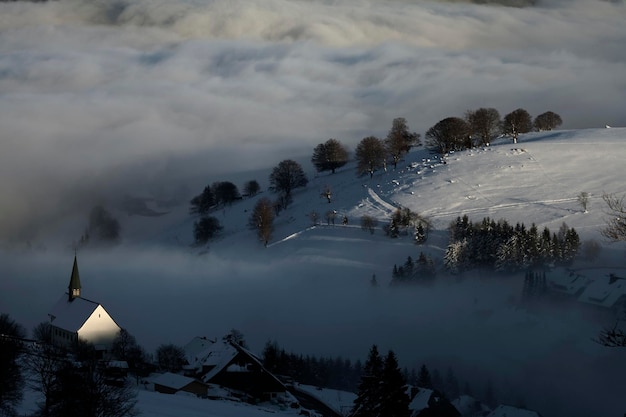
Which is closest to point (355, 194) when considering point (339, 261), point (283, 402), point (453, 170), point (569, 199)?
point (453, 170)

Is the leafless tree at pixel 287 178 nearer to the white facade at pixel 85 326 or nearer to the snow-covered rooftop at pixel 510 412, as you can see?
the white facade at pixel 85 326

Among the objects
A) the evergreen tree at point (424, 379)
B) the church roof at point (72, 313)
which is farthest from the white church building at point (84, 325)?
the evergreen tree at point (424, 379)

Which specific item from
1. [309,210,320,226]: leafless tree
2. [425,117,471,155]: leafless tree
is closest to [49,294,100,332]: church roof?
[309,210,320,226]: leafless tree

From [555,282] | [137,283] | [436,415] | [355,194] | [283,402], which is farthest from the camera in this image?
[355,194]

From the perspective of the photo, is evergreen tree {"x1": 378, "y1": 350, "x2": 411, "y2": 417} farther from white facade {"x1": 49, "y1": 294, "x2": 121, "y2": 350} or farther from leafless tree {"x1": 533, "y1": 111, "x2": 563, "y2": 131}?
leafless tree {"x1": 533, "y1": 111, "x2": 563, "y2": 131}

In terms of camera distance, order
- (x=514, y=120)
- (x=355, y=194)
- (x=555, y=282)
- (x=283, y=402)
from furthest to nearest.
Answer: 1. (x=514, y=120)
2. (x=355, y=194)
3. (x=555, y=282)
4. (x=283, y=402)

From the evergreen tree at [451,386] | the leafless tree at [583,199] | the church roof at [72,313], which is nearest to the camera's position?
the evergreen tree at [451,386]

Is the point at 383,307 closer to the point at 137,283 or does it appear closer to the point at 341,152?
the point at 137,283
